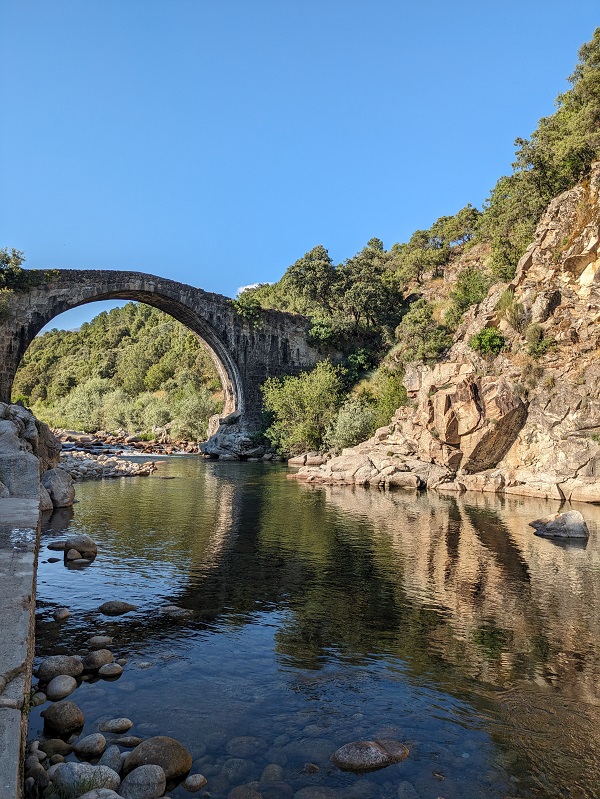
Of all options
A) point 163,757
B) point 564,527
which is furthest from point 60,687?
point 564,527

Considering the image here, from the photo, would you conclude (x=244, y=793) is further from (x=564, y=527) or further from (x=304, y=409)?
(x=304, y=409)

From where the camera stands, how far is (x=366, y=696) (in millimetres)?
5695

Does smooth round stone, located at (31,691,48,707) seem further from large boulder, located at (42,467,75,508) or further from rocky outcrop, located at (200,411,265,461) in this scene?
rocky outcrop, located at (200,411,265,461)

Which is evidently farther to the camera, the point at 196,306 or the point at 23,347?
the point at 196,306

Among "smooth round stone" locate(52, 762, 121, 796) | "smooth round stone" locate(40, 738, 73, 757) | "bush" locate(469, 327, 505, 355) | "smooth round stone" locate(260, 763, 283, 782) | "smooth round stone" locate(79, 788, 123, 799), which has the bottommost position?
"smooth round stone" locate(260, 763, 283, 782)

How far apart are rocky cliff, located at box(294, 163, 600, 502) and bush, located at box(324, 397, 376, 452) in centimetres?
264

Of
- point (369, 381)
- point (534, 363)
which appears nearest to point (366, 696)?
point (534, 363)

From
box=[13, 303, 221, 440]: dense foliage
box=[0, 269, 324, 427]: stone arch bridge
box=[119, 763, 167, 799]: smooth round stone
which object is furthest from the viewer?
box=[13, 303, 221, 440]: dense foliage

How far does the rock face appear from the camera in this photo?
13430 mm

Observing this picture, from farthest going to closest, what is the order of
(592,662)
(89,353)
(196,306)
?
(89,353) → (196,306) → (592,662)

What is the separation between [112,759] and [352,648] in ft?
10.7

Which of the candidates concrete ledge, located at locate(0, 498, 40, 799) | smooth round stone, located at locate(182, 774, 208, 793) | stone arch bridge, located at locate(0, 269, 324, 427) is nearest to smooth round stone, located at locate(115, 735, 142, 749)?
smooth round stone, located at locate(182, 774, 208, 793)

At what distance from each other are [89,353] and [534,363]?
73939mm

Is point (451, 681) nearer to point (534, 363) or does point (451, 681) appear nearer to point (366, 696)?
point (366, 696)
